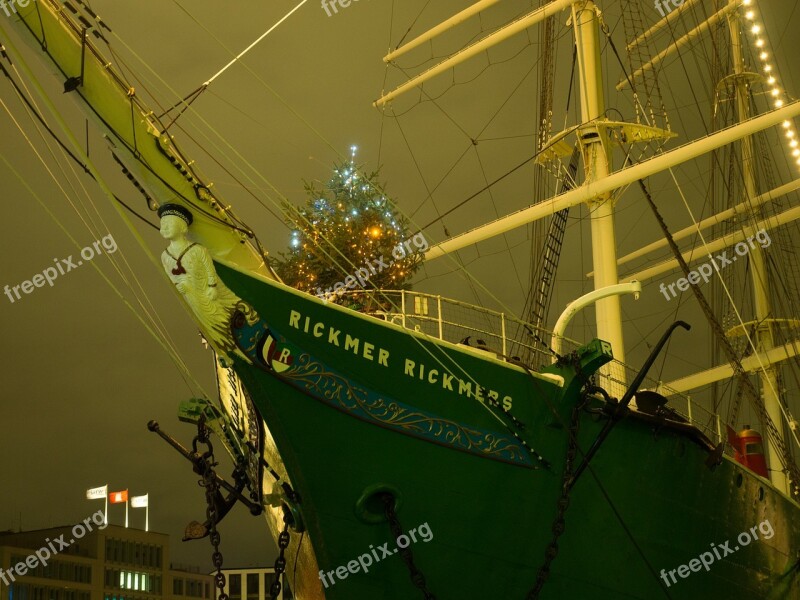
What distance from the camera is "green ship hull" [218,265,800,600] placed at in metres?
10.5

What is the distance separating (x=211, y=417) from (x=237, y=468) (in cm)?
108

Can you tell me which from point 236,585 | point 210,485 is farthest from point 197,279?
point 236,585

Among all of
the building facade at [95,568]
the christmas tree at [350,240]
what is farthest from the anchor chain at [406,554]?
the building facade at [95,568]

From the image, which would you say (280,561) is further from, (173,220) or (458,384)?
(173,220)

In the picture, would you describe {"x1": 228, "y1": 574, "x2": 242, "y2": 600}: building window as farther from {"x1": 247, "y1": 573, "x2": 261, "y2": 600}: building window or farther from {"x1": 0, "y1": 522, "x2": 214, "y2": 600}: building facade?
{"x1": 0, "y1": 522, "x2": 214, "y2": 600}: building facade

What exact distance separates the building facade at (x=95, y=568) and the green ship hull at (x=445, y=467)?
46744mm

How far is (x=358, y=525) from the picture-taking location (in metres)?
10.7

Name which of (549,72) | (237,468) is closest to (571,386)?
(237,468)

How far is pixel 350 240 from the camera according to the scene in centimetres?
1394

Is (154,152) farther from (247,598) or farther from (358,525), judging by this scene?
(247,598)

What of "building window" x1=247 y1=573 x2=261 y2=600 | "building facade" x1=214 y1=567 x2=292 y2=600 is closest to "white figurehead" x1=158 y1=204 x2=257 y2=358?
"building facade" x1=214 y1=567 x2=292 y2=600

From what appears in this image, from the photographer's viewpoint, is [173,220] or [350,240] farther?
[350,240]

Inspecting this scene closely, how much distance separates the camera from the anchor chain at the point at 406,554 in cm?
1066

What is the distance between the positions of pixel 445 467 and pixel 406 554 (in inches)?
35.8
